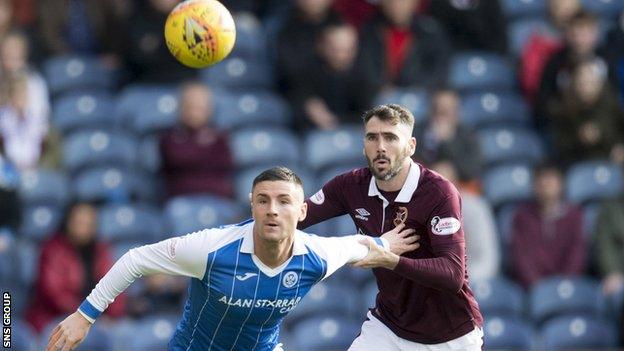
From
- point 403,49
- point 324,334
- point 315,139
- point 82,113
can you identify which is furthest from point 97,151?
point 403,49

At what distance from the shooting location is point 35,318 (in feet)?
38.4

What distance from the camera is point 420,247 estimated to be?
781 centimetres

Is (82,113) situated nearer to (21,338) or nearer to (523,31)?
(21,338)

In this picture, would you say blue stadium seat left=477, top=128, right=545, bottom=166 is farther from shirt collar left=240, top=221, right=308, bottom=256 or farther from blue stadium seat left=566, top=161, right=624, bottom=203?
shirt collar left=240, top=221, right=308, bottom=256

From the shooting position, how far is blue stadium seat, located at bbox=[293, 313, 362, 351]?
454 inches

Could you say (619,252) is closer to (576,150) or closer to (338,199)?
(576,150)

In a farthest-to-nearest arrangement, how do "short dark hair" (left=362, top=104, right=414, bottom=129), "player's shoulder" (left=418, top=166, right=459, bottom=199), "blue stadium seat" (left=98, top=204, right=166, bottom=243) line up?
"blue stadium seat" (left=98, top=204, right=166, bottom=243), "player's shoulder" (left=418, top=166, right=459, bottom=199), "short dark hair" (left=362, top=104, right=414, bottom=129)

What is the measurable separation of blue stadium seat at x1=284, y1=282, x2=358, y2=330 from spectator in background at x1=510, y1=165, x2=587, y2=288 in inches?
59.6

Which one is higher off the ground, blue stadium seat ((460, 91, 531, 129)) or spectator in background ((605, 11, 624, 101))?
spectator in background ((605, 11, 624, 101))

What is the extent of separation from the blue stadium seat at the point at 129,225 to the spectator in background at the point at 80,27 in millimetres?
1987

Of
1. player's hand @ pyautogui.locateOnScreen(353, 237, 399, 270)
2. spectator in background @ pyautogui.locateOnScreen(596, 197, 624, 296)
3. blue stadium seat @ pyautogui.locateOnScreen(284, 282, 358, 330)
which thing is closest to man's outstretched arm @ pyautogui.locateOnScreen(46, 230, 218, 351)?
player's hand @ pyautogui.locateOnScreen(353, 237, 399, 270)

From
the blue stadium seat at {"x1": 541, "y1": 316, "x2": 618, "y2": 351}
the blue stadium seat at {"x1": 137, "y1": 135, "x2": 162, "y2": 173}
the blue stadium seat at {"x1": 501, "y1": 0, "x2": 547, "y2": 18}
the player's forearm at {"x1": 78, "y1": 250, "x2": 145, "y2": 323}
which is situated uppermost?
the blue stadium seat at {"x1": 501, "y1": 0, "x2": 547, "y2": 18}

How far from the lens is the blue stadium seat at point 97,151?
12812 millimetres

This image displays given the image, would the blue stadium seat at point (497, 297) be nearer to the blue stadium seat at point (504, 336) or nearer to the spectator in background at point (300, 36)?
the blue stadium seat at point (504, 336)
